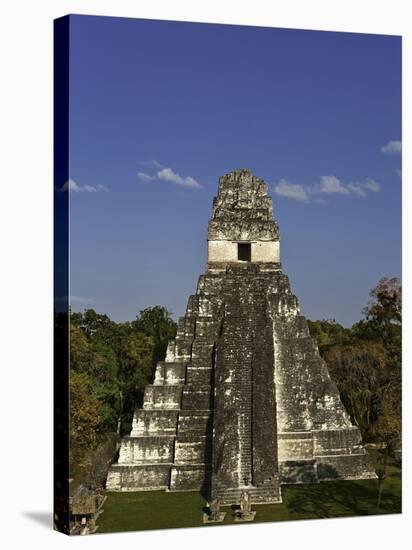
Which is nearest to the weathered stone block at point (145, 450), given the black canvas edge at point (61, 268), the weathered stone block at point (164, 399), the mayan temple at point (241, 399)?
the mayan temple at point (241, 399)

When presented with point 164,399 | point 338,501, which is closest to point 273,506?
point 338,501

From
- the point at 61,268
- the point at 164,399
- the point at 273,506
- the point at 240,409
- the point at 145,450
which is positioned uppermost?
the point at 61,268

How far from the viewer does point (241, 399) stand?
16625 mm

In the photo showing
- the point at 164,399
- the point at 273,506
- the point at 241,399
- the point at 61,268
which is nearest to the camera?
the point at 61,268

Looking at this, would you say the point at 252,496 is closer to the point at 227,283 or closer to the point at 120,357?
the point at 227,283

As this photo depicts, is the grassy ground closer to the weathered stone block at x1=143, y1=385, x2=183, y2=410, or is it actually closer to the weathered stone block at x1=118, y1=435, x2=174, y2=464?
the weathered stone block at x1=118, y1=435, x2=174, y2=464

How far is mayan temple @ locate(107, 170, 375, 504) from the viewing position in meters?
16.1

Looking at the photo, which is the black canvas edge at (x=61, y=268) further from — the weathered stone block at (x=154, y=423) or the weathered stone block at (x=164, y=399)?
the weathered stone block at (x=164, y=399)

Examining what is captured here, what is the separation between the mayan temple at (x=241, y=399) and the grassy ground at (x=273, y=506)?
0.33m

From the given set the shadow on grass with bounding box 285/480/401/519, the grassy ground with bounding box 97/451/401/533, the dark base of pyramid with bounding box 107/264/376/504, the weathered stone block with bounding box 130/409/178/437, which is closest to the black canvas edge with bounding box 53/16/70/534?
the grassy ground with bounding box 97/451/401/533

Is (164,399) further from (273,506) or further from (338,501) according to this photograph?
(338,501)

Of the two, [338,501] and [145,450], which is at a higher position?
[145,450]

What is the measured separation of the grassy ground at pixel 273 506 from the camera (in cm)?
1388

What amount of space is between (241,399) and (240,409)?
0.20 meters
